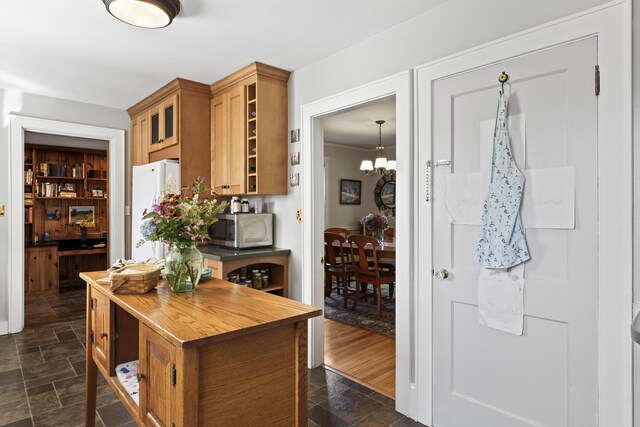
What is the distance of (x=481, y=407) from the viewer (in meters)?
2.01

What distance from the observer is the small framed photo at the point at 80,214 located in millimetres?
6328

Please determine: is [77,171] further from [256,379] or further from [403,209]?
[256,379]

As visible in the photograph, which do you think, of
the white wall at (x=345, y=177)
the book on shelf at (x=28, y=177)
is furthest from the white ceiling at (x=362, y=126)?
the book on shelf at (x=28, y=177)

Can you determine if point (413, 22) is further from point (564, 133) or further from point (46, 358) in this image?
point (46, 358)

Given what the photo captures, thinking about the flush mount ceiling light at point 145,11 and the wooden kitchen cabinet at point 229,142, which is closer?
the flush mount ceiling light at point 145,11

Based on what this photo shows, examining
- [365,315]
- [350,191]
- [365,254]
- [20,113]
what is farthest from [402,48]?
[350,191]

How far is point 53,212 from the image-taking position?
243 inches

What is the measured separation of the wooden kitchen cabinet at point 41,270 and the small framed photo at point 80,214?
774 mm

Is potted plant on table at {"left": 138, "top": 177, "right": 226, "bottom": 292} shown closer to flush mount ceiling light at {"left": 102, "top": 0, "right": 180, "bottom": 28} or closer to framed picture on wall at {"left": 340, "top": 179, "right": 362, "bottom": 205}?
flush mount ceiling light at {"left": 102, "top": 0, "right": 180, "bottom": 28}

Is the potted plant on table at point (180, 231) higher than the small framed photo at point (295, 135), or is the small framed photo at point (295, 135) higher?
the small framed photo at point (295, 135)

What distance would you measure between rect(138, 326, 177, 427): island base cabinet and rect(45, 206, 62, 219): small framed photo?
6015 millimetres

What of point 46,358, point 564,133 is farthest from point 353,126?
point 46,358

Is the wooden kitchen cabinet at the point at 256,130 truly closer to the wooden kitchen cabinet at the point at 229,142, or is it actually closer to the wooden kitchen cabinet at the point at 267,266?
the wooden kitchen cabinet at the point at 229,142

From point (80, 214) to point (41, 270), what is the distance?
1.15 metres
